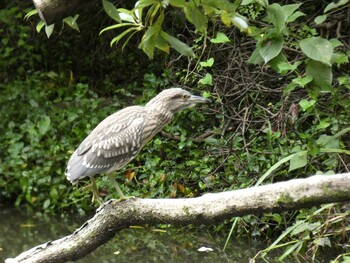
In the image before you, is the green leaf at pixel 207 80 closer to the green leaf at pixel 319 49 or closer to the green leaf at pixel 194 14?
the green leaf at pixel 319 49

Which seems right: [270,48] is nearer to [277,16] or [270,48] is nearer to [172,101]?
[277,16]

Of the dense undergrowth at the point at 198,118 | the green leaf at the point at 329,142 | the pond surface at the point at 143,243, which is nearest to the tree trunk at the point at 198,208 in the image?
the dense undergrowth at the point at 198,118

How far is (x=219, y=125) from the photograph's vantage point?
7254 mm

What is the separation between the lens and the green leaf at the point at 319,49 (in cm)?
366

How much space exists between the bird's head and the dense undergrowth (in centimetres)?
60

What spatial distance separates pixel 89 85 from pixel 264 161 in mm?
3157

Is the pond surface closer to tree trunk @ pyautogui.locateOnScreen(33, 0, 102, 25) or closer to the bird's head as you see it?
the bird's head

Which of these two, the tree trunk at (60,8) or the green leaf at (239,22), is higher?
the tree trunk at (60,8)

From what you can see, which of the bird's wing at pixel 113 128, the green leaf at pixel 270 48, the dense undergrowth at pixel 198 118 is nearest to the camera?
the green leaf at pixel 270 48

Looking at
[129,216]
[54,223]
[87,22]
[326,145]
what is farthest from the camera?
[87,22]

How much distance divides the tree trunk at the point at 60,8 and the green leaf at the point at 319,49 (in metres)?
1.23

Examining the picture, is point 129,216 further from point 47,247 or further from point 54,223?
point 54,223

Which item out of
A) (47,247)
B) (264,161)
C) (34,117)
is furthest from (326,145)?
(34,117)

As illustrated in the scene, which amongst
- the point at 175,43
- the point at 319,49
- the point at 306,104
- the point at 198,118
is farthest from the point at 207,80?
the point at 175,43
